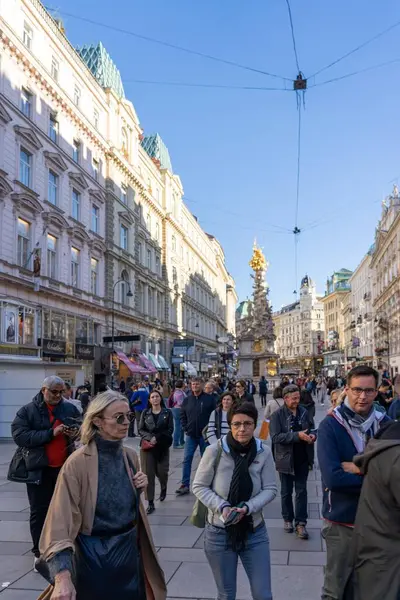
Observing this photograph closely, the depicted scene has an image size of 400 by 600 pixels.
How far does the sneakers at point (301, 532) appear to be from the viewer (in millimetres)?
6516

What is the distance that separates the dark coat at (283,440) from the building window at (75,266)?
2812 cm

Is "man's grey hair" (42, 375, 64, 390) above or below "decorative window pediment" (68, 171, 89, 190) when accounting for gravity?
below

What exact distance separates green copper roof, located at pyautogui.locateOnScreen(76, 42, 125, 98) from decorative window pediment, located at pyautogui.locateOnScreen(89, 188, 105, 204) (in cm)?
850

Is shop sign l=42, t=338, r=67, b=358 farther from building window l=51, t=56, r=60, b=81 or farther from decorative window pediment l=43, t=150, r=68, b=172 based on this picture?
building window l=51, t=56, r=60, b=81

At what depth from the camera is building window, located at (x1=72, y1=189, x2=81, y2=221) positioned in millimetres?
A: 34438

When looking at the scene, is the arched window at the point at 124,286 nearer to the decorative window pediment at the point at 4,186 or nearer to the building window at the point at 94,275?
the building window at the point at 94,275

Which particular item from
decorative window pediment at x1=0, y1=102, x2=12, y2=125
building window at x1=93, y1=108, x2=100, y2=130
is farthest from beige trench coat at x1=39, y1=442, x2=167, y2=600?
building window at x1=93, y1=108, x2=100, y2=130

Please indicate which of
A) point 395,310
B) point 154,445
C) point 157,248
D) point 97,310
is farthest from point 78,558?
point 395,310

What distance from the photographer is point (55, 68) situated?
105ft

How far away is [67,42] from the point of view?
1307 inches

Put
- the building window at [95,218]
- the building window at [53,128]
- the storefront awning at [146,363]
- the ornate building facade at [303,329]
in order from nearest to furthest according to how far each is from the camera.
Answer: the building window at [53,128]
the building window at [95,218]
the storefront awning at [146,363]
the ornate building facade at [303,329]

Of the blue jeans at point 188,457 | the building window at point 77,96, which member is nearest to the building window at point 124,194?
the building window at point 77,96

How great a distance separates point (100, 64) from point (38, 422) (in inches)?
1578

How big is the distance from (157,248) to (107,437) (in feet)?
161
